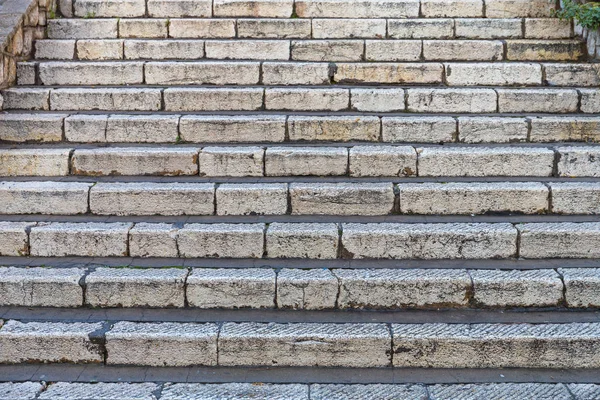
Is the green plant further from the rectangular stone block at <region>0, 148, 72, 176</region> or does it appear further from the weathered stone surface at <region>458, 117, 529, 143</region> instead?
the rectangular stone block at <region>0, 148, 72, 176</region>

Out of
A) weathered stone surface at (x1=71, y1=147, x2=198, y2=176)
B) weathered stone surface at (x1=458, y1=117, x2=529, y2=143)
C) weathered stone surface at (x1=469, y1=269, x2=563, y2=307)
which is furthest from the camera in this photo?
weathered stone surface at (x1=458, y1=117, x2=529, y2=143)

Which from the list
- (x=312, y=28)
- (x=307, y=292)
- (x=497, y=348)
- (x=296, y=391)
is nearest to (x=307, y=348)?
(x=296, y=391)

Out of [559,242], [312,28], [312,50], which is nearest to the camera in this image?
[559,242]

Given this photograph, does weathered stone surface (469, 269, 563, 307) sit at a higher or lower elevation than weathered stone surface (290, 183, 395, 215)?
lower

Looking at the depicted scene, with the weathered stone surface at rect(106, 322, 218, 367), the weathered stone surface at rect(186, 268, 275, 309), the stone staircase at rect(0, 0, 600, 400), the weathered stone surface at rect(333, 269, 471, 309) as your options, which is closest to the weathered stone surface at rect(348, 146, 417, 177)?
the stone staircase at rect(0, 0, 600, 400)

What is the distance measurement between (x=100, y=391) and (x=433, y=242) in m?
2.63

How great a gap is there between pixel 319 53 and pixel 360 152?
1.80m

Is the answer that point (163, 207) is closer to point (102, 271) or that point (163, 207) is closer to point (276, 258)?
point (102, 271)

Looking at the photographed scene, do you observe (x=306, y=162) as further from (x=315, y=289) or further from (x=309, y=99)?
(x=315, y=289)

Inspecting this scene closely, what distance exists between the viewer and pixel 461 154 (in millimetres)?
4984

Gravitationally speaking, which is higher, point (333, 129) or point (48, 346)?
point (333, 129)

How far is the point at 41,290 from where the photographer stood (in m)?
4.16

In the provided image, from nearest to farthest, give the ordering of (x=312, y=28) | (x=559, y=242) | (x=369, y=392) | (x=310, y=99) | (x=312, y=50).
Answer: (x=369, y=392) → (x=559, y=242) → (x=310, y=99) → (x=312, y=50) → (x=312, y=28)

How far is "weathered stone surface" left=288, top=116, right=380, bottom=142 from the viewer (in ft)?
17.6
